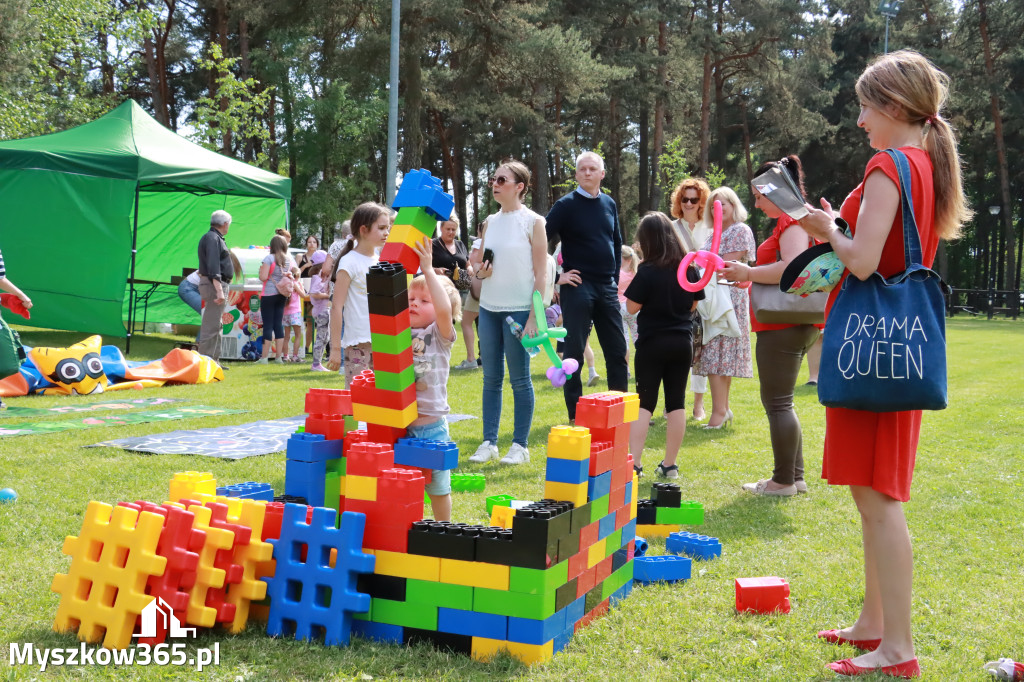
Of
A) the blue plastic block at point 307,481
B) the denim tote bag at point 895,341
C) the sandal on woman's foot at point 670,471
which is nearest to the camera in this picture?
the denim tote bag at point 895,341

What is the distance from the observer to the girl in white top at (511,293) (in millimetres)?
6148

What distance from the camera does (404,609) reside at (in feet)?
9.82

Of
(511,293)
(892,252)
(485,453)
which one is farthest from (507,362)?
(892,252)

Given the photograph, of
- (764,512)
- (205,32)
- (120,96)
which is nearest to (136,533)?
(764,512)

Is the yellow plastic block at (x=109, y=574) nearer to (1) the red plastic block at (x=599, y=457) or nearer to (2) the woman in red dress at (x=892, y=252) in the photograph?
(1) the red plastic block at (x=599, y=457)

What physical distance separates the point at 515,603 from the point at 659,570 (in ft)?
3.89

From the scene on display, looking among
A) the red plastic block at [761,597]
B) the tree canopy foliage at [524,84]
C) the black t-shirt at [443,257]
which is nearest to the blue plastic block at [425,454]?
the red plastic block at [761,597]

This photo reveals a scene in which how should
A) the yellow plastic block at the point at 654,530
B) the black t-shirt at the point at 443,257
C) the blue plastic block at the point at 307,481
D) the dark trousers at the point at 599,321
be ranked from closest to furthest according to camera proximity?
the blue plastic block at the point at 307,481, the yellow plastic block at the point at 654,530, the dark trousers at the point at 599,321, the black t-shirt at the point at 443,257

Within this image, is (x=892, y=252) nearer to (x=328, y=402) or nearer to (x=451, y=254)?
(x=328, y=402)

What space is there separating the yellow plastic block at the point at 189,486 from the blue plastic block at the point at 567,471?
1.29 m

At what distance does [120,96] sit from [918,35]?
31.7 m

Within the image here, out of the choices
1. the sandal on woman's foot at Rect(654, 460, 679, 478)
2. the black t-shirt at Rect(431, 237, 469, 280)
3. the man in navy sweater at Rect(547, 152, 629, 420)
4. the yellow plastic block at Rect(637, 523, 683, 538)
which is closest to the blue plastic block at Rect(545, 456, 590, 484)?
the yellow plastic block at Rect(637, 523, 683, 538)

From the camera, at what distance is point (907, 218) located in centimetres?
271

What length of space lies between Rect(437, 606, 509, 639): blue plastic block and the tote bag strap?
1.73 m
